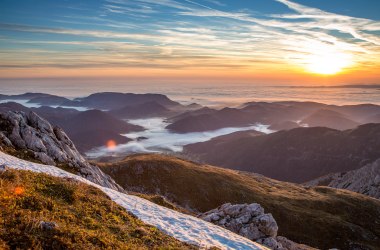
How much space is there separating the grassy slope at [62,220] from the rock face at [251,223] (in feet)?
85.4

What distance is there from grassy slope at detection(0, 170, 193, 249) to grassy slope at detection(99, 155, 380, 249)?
73574 millimetres

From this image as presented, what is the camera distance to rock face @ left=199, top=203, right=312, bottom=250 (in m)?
44.4

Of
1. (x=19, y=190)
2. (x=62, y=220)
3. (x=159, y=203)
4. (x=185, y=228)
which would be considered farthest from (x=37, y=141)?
(x=62, y=220)

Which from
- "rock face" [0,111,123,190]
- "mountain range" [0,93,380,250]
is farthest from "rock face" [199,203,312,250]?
"rock face" [0,111,123,190]

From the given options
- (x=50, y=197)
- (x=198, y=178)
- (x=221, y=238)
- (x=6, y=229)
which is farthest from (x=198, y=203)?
(x=6, y=229)

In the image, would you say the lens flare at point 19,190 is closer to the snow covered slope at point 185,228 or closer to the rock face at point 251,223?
the snow covered slope at point 185,228

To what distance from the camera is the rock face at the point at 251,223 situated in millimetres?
44375

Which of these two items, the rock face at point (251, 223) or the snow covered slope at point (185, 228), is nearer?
the snow covered slope at point (185, 228)

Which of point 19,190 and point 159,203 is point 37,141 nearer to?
point 159,203

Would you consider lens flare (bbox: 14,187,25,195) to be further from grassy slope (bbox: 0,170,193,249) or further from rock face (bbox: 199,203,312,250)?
rock face (bbox: 199,203,312,250)

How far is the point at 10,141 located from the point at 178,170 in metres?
80.8

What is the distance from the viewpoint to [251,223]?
1865 inches

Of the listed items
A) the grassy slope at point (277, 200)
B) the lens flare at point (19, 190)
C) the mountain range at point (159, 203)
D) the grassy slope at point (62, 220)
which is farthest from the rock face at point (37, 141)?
the grassy slope at point (277, 200)

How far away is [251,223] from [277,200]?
2551 inches
